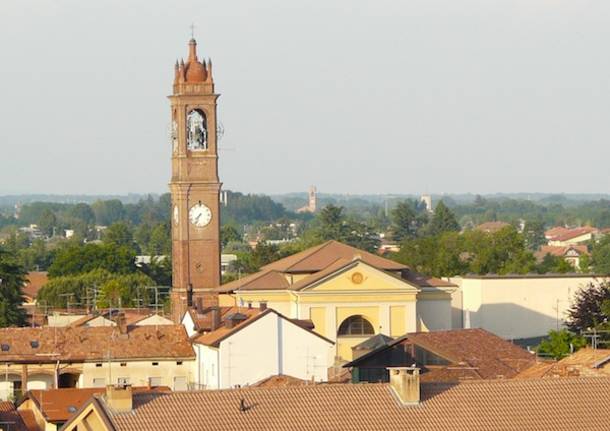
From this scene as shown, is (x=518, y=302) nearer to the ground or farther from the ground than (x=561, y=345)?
nearer to the ground

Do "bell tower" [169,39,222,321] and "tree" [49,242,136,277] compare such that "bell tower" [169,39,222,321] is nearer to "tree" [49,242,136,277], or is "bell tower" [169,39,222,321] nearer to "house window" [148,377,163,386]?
"house window" [148,377,163,386]

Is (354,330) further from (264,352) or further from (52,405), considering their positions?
(52,405)

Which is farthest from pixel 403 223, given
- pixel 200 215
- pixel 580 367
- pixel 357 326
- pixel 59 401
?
pixel 580 367

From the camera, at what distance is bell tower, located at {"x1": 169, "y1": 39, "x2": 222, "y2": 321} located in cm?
8631

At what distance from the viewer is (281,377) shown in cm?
5628

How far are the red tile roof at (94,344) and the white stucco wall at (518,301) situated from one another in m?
25.5

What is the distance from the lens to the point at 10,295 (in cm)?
9375

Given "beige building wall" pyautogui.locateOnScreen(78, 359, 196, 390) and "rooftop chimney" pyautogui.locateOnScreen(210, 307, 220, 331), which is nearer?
"beige building wall" pyautogui.locateOnScreen(78, 359, 196, 390)

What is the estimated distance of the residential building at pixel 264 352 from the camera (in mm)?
62219

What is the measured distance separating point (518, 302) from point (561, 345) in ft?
90.7

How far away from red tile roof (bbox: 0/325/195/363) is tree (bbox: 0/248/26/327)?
62.7ft

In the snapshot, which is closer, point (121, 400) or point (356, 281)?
point (121, 400)

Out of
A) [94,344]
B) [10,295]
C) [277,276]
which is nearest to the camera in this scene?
[94,344]

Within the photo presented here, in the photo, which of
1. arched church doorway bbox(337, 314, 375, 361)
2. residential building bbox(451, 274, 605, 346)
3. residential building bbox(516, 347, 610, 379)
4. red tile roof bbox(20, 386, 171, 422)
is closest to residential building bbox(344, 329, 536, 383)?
residential building bbox(516, 347, 610, 379)
